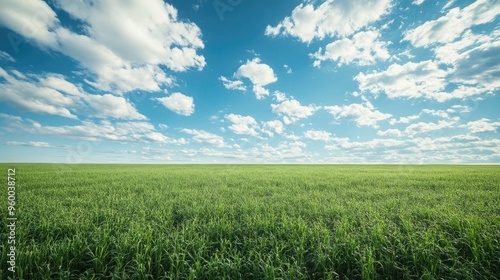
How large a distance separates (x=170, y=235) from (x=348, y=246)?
174 inches

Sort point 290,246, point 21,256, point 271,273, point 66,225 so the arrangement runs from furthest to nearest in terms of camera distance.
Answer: point 66,225, point 290,246, point 21,256, point 271,273

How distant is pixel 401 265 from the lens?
14.8 feet

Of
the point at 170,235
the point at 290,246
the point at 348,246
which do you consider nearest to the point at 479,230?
the point at 348,246

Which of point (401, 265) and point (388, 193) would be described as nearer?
point (401, 265)

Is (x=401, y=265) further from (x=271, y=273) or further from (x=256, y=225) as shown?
(x=256, y=225)

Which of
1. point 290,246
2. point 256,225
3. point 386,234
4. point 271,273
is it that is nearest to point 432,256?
point 386,234

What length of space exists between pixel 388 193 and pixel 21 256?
1453cm

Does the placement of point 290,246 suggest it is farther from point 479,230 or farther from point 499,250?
point 479,230

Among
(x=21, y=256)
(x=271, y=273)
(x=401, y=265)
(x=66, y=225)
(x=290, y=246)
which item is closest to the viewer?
(x=271, y=273)

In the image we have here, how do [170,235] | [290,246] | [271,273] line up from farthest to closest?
[170,235] < [290,246] < [271,273]

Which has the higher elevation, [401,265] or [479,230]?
[479,230]

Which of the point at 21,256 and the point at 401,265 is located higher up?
the point at 21,256

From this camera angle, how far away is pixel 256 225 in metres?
6.15

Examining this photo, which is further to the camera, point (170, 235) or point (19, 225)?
point (19, 225)
